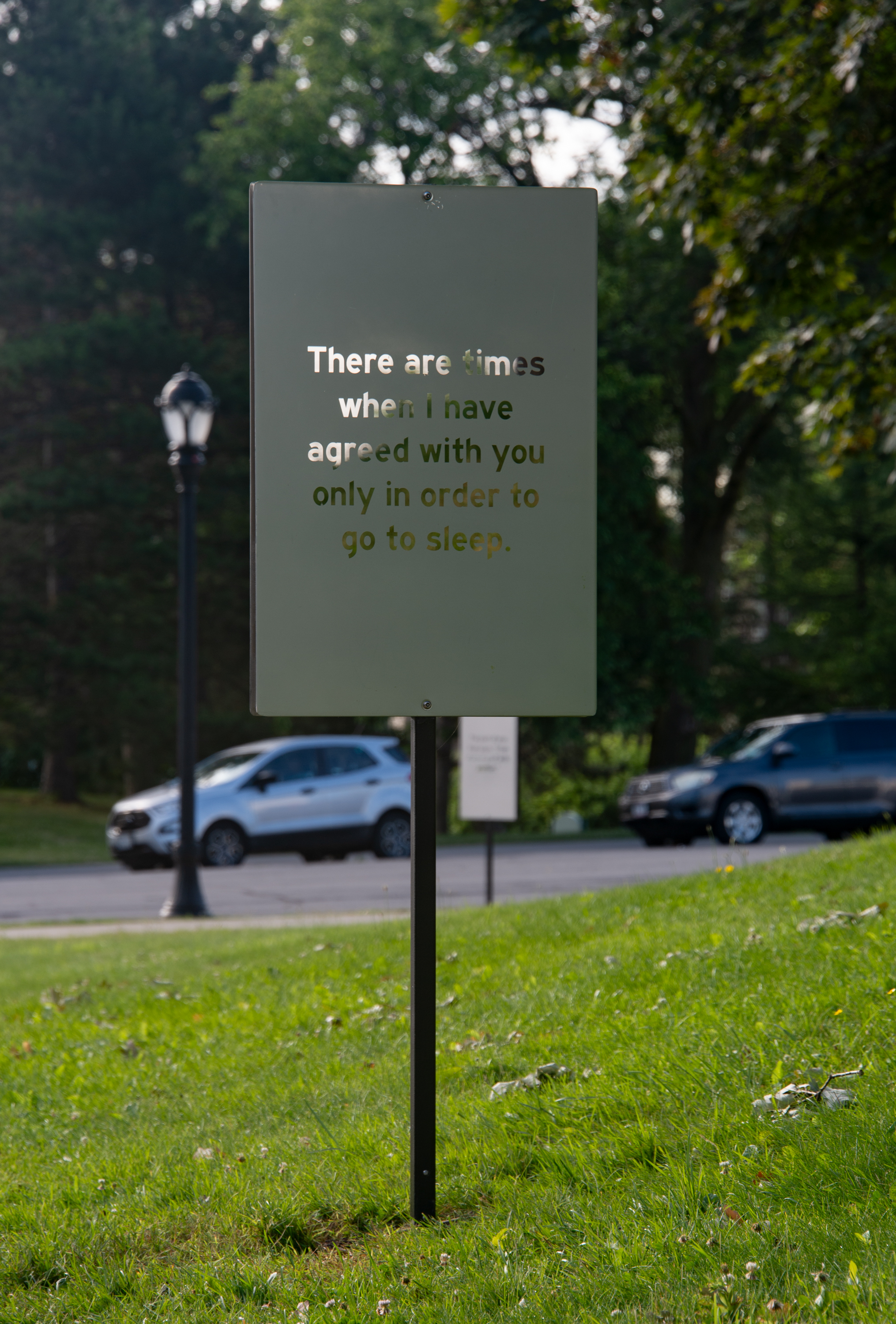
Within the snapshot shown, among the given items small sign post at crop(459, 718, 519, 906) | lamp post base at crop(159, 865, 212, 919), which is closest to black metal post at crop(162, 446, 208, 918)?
lamp post base at crop(159, 865, 212, 919)

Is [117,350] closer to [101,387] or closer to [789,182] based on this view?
[101,387]

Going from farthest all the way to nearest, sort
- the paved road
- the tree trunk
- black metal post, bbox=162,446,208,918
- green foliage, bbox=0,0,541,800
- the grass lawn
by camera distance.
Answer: green foliage, bbox=0,0,541,800
the tree trunk
the paved road
black metal post, bbox=162,446,208,918
the grass lawn

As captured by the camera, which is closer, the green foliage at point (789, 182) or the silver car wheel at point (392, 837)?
the green foliage at point (789, 182)

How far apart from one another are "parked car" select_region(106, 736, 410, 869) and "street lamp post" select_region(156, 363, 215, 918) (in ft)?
15.3

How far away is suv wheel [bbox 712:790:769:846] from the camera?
17.6 meters

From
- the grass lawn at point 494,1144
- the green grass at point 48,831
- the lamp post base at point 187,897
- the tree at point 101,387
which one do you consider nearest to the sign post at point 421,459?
the grass lawn at point 494,1144

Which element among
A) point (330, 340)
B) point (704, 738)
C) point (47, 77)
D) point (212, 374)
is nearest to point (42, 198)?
point (47, 77)

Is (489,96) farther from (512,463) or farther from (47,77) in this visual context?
(512,463)

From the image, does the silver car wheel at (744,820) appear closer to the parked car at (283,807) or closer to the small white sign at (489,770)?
the parked car at (283,807)

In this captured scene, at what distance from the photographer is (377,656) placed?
3.51 m

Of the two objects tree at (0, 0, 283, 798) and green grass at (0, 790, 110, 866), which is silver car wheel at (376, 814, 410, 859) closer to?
green grass at (0, 790, 110, 866)

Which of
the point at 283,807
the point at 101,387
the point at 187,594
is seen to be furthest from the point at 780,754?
the point at 101,387

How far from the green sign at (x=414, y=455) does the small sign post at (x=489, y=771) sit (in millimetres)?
7271

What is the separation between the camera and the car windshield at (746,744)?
58.5ft
